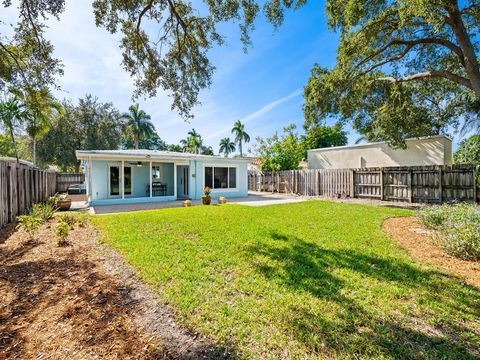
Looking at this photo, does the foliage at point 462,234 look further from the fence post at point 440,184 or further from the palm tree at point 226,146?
the palm tree at point 226,146

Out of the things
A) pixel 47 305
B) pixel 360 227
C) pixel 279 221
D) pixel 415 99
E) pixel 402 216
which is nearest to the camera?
pixel 47 305

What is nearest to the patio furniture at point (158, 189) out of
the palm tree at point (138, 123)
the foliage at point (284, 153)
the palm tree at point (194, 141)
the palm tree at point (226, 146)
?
the foliage at point (284, 153)

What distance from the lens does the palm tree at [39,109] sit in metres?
8.31

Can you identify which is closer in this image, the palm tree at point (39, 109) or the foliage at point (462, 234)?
the foliage at point (462, 234)

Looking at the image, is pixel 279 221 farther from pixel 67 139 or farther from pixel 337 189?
pixel 67 139

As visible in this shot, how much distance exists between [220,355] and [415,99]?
16451 millimetres

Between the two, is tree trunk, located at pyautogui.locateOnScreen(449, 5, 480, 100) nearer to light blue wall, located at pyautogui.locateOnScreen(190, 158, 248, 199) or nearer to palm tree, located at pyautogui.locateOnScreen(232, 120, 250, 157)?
light blue wall, located at pyautogui.locateOnScreen(190, 158, 248, 199)

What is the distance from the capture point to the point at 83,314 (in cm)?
288

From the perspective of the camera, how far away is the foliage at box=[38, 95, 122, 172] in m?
23.9

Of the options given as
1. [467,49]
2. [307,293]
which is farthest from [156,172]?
[467,49]

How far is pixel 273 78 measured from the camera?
12391 millimetres

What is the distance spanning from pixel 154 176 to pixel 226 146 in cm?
3696

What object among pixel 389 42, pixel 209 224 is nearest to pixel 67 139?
pixel 209 224

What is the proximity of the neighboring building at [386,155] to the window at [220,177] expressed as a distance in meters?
8.04
